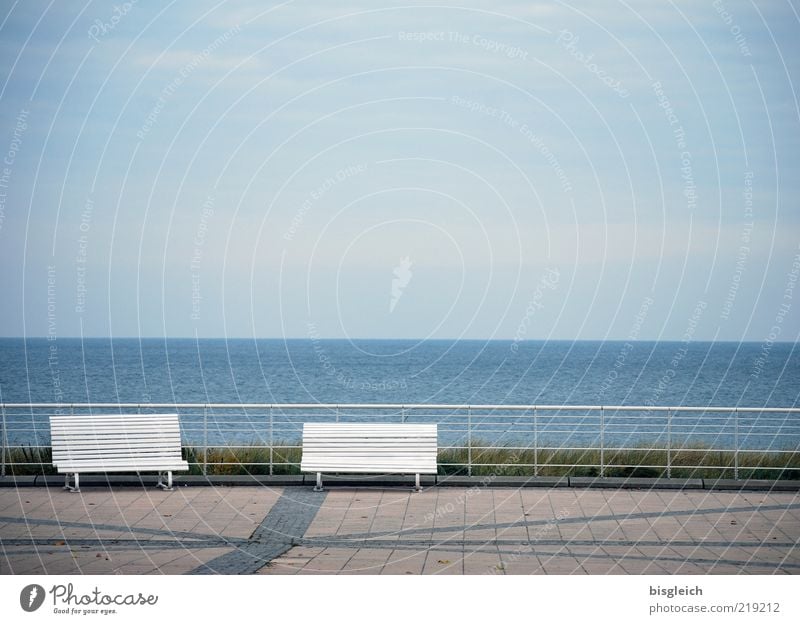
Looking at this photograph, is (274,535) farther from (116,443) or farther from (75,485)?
(75,485)

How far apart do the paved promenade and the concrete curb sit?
0.66 feet

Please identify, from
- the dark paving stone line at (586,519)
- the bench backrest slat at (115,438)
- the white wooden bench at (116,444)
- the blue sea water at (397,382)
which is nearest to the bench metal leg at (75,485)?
the white wooden bench at (116,444)

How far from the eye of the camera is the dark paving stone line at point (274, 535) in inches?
352

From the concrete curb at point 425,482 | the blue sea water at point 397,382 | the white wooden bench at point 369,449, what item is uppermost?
the blue sea water at point 397,382

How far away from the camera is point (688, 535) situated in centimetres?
1056

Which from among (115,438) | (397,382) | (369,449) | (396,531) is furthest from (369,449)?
(397,382)

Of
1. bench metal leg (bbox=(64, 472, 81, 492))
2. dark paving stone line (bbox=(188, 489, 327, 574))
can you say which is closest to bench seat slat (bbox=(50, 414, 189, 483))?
bench metal leg (bbox=(64, 472, 81, 492))

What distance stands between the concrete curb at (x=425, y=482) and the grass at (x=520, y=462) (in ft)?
0.85

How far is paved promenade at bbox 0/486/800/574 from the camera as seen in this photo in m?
9.06

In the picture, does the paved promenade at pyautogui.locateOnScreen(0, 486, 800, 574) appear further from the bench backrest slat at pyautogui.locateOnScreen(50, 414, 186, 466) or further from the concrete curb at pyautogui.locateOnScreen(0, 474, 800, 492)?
the bench backrest slat at pyautogui.locateOnScreen(50, 414, 186, 466)

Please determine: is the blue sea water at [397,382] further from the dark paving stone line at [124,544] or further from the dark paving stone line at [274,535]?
the dark paving stone line at [124,544]
